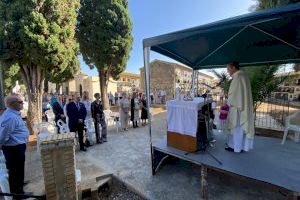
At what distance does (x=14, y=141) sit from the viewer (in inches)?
141

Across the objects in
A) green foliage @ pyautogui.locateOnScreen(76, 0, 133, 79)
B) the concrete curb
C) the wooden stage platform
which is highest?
green foliage @ pyautogui.locateOnScreen(76, 0, 133, 79)

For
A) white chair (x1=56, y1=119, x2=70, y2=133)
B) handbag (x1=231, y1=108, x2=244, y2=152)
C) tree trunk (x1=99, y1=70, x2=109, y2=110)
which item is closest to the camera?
handbag (x1=231, y1=108, x2=244, y2=152)

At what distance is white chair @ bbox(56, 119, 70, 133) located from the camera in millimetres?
7268

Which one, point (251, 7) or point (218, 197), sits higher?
point (251, 7)

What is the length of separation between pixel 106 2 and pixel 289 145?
15.6 metres

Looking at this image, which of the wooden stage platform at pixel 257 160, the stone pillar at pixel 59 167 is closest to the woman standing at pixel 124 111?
the wooden stage platform at pixel 257 160

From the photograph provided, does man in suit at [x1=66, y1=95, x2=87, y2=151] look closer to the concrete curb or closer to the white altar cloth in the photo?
the concrete curb

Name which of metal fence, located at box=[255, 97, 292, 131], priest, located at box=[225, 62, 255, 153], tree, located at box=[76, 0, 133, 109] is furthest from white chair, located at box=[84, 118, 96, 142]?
tree, located at box=[76, 0, 133, 109]

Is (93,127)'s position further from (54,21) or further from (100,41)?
(100,41)

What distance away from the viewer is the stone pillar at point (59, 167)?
320 cm

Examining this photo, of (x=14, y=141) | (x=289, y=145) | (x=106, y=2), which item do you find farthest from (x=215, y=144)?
(x=106, y=2)

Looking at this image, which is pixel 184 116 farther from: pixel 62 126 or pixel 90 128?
pixel 62 126

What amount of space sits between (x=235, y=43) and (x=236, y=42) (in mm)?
78

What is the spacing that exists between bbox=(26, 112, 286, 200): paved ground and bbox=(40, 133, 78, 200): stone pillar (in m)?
0.91
